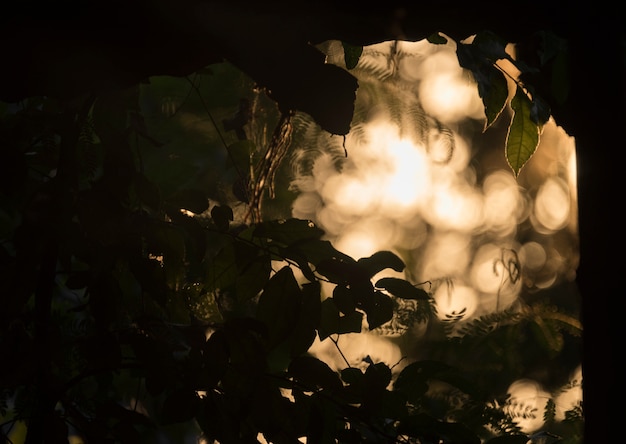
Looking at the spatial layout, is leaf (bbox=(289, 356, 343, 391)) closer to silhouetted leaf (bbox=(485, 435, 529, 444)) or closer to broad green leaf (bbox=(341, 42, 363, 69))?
silhouetted leaf (bbox=(485, 435, 529, 444))

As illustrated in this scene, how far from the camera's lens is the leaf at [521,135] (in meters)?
1.19

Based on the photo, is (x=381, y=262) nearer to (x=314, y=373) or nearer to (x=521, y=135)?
(x=314, y=373)

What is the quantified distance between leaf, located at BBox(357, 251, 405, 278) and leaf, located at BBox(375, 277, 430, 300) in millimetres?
25

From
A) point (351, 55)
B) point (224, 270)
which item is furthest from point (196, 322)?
point (351, 55)

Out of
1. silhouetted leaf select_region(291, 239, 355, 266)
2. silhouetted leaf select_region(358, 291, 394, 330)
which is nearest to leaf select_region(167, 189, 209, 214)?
silhouetted leaf select_region(291, 239, 355, 266)

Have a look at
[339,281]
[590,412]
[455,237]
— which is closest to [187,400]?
[339,281]

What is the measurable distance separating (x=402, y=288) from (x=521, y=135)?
307 millimetres

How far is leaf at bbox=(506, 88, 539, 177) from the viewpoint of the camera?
46.9 inches

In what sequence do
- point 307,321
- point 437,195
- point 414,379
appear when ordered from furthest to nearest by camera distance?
point 437,195
point 414,379
point 307,321

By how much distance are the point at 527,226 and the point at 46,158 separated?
6131 millimetres

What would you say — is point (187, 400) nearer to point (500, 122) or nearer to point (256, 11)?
point (256, 11)

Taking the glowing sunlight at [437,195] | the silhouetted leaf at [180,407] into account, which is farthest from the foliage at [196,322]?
the glowing sunlight at [437,195]

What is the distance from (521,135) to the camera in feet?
3.92

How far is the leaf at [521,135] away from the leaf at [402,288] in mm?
246
